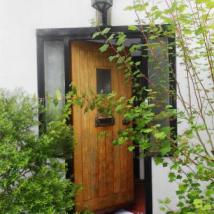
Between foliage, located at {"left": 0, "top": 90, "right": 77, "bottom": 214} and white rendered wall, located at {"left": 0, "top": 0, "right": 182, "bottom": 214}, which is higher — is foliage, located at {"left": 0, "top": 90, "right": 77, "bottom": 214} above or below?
below

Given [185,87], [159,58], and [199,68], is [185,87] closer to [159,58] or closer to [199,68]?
[199,68]

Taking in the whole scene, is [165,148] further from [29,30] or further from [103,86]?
[29,30]

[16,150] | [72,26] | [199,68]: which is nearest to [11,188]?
[16,150]

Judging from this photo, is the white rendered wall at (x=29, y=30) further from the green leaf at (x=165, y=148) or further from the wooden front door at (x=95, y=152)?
the green leaf at (x=165, y=148)

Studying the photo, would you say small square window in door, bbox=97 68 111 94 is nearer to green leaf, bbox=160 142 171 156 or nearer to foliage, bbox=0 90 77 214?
foliage, bbox=0 90 77 214

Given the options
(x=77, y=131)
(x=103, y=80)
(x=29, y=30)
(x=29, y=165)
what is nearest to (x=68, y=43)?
(x=29, y=30)

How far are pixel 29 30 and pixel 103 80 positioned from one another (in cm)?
99

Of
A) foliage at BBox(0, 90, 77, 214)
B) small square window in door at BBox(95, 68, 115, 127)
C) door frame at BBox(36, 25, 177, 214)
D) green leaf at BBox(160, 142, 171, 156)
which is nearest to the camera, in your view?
green leaf at BBox(160, 142, 171, 156)

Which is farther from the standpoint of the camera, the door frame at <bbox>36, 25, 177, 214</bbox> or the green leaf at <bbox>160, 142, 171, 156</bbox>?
the door frame at <bbox>36, 25, 177, 214</bbox>

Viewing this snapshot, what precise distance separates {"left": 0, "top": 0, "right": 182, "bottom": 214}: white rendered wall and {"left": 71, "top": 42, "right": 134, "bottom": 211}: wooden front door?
32 centimetres

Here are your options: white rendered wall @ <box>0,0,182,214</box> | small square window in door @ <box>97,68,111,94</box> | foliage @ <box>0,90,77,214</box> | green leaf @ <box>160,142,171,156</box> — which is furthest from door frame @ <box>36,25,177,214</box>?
green leaf @ <box>160,142,171,156</box>

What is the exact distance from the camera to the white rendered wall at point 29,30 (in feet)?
11.5

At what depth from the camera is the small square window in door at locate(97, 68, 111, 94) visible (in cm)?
393

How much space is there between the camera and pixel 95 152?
12.7 ft
